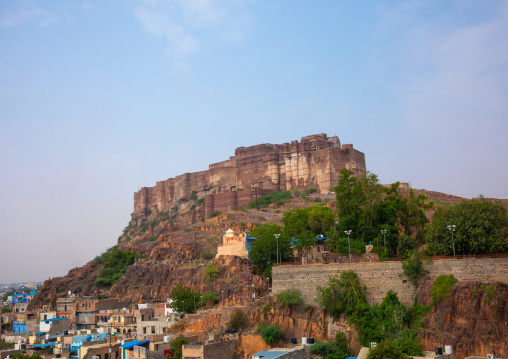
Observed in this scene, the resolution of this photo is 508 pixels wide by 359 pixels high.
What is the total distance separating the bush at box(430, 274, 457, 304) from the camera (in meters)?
37.8

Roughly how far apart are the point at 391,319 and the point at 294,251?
62.3 feet

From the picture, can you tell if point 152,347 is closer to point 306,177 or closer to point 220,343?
point 220,343

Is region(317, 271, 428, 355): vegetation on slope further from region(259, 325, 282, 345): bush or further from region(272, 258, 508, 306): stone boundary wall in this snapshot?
region(259, 325, 282, 345): bush

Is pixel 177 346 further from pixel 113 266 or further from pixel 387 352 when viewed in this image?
pixel 113 266

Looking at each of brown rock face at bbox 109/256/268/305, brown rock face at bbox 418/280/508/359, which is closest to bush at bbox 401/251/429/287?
brown rock face at bbox 418/280/508/359

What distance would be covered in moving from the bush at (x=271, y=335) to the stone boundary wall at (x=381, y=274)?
3.27m

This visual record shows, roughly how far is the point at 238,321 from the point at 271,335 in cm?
357

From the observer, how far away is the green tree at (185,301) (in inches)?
2072

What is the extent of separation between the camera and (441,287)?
125ft

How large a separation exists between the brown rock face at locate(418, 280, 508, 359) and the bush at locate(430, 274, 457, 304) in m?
0.32

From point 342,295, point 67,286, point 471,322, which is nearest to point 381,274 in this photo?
point 342,295

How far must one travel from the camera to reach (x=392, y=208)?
54219 millimetres

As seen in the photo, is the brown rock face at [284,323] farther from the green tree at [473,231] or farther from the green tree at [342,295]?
the green tree at [473,231]

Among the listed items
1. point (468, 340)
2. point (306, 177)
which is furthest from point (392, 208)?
point (306, 177)
